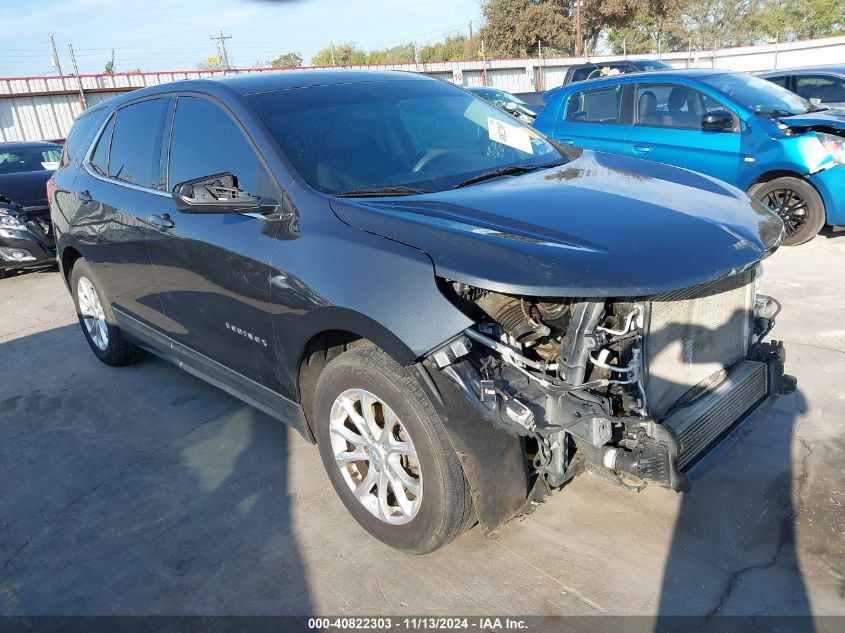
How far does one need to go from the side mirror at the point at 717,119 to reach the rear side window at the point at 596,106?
114 cm

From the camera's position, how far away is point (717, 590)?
96.0 inches

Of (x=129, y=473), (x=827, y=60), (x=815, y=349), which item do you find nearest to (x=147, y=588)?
(x=129, y=473)

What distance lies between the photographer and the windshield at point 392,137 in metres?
2.96

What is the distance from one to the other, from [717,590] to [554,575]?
0.59 m

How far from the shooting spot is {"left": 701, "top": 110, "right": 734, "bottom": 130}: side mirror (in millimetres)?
6430

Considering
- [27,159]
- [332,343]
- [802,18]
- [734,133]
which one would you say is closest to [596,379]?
[332,343]

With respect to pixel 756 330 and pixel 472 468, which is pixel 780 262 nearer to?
pixel 756 330

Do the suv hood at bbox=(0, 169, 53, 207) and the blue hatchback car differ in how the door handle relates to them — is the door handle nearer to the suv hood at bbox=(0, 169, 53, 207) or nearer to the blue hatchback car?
the blue hatchback car

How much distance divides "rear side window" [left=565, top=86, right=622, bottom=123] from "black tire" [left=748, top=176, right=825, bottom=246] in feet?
5.71

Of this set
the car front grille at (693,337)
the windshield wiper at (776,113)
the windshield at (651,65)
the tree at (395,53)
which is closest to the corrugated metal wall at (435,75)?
the windshield at (651,65)

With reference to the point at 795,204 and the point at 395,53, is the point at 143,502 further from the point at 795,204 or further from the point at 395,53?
the point at 395,53

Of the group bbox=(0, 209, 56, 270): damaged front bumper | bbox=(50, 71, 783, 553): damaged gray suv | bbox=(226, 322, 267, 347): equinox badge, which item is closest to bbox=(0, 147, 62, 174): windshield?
bbox=(0, 209, 56, 270): damaged front bumper

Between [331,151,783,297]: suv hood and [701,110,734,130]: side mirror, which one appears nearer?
[331,151,783,297]: suv hood

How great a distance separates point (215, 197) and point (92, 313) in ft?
8.72
